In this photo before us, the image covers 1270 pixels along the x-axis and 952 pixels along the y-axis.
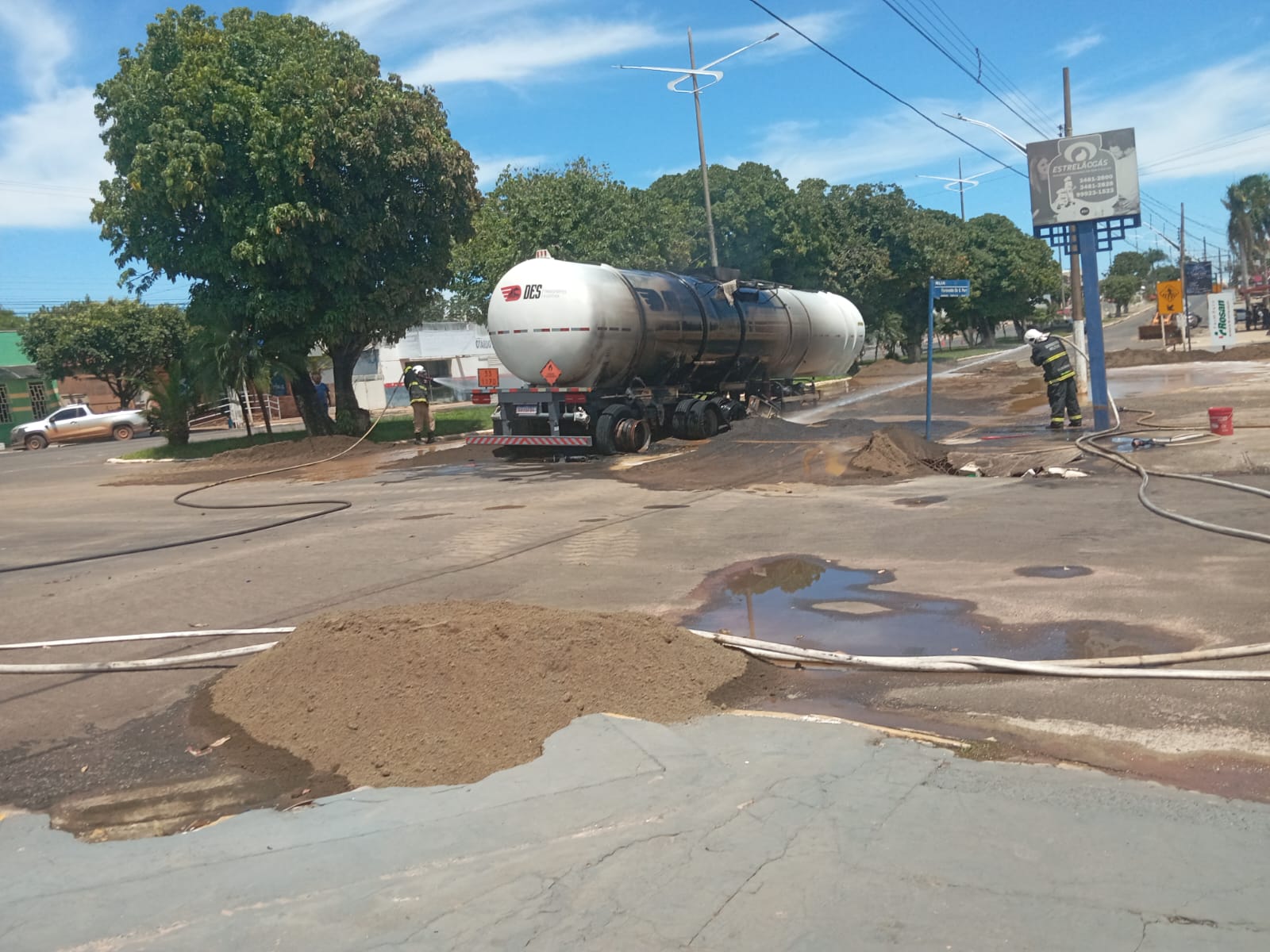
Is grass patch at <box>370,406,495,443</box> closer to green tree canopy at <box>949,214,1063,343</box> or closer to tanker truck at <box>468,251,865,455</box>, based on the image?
tanker truck at <box>468,251,865,455</box>

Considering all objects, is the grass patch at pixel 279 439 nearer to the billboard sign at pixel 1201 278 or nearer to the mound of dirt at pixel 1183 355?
Result: the mound of dirt at pixel 1183 355

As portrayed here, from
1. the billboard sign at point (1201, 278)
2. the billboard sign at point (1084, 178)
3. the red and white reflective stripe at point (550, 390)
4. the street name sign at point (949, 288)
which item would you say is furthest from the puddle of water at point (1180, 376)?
the billboard sign at point (1201, 278)

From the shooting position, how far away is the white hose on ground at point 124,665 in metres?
6.72

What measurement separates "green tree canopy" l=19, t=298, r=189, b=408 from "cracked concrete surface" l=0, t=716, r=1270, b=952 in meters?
47.1

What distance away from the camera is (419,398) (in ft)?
81.4

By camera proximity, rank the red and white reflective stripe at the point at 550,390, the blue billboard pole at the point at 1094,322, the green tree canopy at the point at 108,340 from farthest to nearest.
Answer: the green tree canopy at the point at 108,340
the red and white reflective stripe at the point at 550,390
the blue billboard pole at the point at 1094,322

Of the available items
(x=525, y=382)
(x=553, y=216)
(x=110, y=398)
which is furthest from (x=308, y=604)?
(x=110, y=398)

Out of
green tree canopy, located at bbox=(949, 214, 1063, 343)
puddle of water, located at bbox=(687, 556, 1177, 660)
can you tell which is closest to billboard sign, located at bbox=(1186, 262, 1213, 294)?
green tree canopy, located at bbox=(949, 214, 1063, 343)

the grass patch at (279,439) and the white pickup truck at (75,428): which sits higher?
the white pickup truck at (75,428)

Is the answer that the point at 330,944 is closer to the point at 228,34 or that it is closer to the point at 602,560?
the point at 602,560

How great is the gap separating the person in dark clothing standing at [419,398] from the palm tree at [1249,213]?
103 meters

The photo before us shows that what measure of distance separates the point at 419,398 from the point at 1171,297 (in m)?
25.7

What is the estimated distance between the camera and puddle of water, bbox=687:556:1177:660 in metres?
6.17

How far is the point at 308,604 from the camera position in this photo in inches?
331
